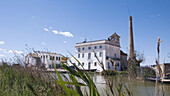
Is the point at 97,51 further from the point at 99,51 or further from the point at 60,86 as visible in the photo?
the point at 60,86

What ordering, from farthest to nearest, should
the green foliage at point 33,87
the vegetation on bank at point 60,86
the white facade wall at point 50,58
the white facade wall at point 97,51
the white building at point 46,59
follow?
1. the white facade wall at point 97,51
2. the green foliage at point 33,87
3. the white building at point 46,59
4. the white facade wall at point 50,58
5. the vegetation on bank at point 60,86

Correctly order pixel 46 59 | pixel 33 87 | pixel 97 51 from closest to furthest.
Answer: pixel 33 87 → pixel 46 59 → pixel 97 51

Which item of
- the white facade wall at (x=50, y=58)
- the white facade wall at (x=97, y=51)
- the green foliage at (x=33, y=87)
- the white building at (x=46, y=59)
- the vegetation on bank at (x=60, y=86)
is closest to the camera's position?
the vegetation on bank at (x=60, y=86)

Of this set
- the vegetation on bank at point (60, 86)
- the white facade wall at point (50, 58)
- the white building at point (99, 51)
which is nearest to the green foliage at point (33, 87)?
the vegetation on bank at point (60, 86)

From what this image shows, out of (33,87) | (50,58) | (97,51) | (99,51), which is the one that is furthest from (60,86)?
(97,51)

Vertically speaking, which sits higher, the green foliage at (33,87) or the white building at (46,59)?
the white building at (46,59)

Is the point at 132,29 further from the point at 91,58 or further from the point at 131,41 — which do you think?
the point at 91,58

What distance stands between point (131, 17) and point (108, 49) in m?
8.08

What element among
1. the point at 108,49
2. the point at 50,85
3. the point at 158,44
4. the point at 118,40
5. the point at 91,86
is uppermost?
the point at 118,40

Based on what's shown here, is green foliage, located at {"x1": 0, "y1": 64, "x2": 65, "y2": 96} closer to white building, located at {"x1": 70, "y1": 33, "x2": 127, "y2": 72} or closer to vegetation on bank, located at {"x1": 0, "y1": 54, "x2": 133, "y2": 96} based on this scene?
vegetation on bank, located at {"x1": 0, "y1": 54, "x2": 133, "y2": 96}

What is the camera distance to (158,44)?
779 mm

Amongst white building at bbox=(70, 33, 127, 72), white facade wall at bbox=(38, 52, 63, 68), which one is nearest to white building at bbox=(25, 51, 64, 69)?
white facade wall at bbox=(38, 52, 63, 68)

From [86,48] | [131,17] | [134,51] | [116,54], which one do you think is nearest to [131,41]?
[134,51]

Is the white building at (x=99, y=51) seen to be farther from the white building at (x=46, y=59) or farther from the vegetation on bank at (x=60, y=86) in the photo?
the vegetation on bank at (x=60, y=86)
